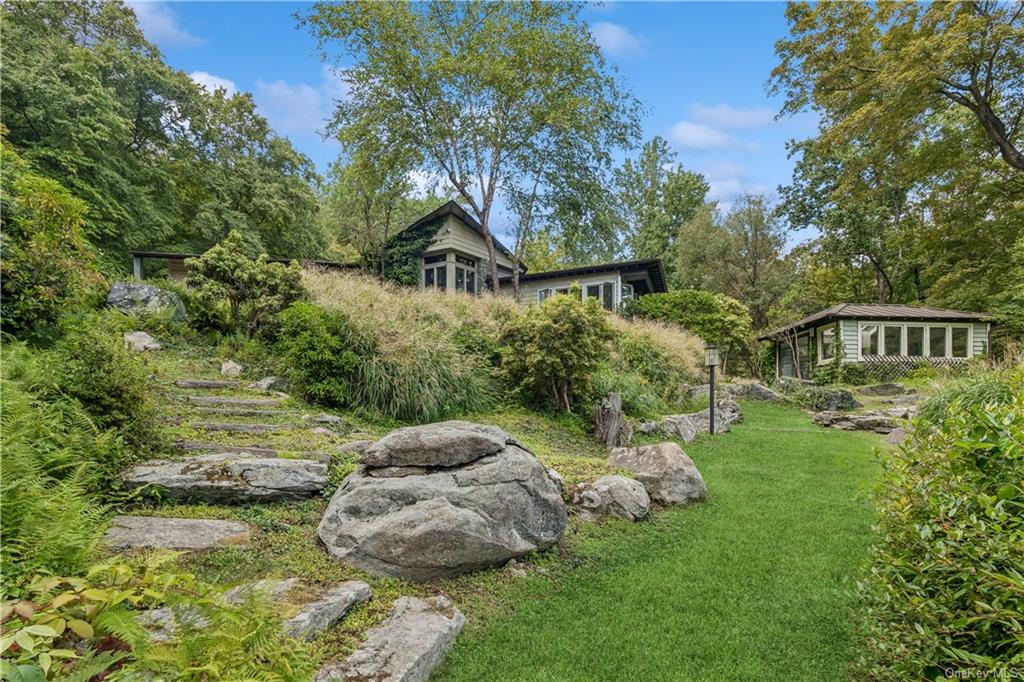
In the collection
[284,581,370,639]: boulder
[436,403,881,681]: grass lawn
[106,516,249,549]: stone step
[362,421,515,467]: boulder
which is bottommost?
[436,403,881,681]: grass lawn

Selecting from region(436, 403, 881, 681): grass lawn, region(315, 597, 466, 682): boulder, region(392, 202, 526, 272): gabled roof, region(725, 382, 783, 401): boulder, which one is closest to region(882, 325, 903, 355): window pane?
region(725, 382, 783, 401): boulder

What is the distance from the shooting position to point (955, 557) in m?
1.60

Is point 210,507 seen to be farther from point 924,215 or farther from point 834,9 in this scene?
point 924,215

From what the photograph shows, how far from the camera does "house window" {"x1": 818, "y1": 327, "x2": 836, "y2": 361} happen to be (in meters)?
17.2

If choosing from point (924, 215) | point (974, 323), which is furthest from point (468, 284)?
point (924, 215)

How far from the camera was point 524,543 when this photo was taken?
10.9 ft

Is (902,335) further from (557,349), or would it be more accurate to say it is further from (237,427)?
(237,427)

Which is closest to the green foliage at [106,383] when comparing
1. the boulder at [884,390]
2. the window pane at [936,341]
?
the boulder at [884,390]

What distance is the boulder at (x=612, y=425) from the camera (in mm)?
7051

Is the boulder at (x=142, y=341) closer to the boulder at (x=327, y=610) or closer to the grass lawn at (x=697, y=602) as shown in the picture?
the boulder at (x=327, y=610)

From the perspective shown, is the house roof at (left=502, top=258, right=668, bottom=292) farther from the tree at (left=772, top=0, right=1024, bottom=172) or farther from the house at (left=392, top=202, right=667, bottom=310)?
the tree at (left=772, top=0, right=1024, bottom=172)

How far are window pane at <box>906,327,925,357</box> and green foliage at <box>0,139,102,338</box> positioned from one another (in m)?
22.9

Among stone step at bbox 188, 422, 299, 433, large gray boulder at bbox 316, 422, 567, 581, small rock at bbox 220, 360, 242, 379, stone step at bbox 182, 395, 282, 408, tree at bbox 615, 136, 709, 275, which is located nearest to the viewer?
large gray boulder at bbox 316, 422, 567, 581

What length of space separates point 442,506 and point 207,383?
16.3 ft
